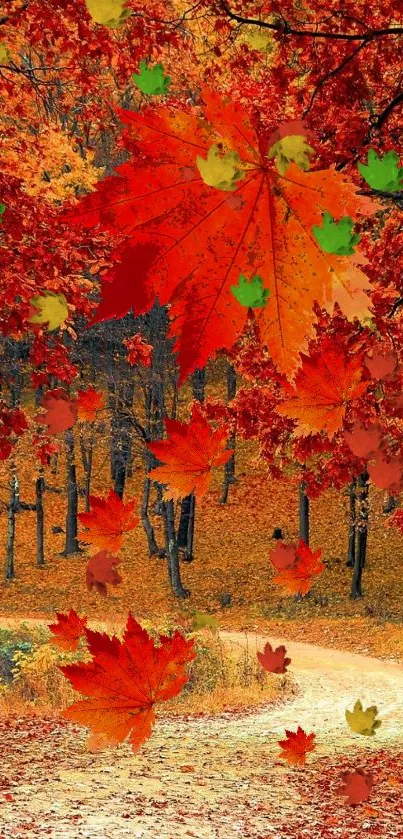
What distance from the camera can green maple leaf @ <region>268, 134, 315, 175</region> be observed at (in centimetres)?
147

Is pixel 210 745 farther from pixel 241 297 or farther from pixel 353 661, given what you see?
pixel 241 297

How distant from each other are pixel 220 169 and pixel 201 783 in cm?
863

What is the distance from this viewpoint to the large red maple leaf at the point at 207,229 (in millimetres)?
1496

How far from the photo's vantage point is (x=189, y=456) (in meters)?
2.38

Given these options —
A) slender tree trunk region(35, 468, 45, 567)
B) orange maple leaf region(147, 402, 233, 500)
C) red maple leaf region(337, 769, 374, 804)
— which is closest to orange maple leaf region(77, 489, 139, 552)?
orange maple leaf region(147, 402, 233, 500)

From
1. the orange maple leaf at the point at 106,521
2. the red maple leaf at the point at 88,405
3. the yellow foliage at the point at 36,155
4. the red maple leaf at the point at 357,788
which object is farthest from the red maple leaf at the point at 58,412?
the yellow foliage at the point at 36,155

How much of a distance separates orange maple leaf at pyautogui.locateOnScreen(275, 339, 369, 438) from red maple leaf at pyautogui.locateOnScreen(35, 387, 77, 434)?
0.68m

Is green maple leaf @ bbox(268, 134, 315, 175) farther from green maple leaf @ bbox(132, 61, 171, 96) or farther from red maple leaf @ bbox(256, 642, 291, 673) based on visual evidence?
A: red maple leaf @ bbox(256, 642, 291, 673)

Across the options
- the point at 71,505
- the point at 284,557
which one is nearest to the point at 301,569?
the point at 284,557

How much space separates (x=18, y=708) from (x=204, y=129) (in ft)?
38.7

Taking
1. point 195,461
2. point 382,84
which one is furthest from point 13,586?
point 195,461

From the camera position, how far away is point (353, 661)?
1739 cm

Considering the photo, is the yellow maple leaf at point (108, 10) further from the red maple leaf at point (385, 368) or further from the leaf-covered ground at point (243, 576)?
the leaf-covered ground at point (243, 576)

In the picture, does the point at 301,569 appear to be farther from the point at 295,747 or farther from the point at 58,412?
the point at 295,747
